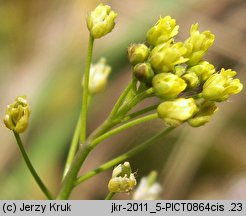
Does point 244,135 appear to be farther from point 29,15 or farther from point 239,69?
point 29,15

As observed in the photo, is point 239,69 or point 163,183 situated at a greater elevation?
point 239,69

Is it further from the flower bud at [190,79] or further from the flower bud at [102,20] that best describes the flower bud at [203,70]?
the flower bud at [102,20]

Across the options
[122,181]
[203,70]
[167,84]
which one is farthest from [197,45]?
[122,181]

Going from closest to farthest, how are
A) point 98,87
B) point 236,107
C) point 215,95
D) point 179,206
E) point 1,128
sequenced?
point 215,95 → point 179,206 → point 98,87 → point 1,128 → point 236,107

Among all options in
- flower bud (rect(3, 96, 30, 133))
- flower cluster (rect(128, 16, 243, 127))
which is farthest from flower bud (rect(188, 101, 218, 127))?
flower bud (rect(3, 96, 30, 133))

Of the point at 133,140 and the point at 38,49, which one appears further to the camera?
the point at 38,49

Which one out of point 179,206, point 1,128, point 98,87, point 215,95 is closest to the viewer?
point 215,95

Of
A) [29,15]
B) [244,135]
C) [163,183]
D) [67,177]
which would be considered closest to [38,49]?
[29,15]
